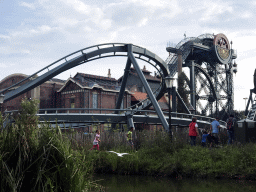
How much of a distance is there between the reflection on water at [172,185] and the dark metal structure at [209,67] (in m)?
32.0

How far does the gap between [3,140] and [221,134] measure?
42.9 feet

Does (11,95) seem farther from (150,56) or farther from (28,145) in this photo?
(28,145)

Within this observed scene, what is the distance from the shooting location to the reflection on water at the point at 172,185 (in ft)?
28.8

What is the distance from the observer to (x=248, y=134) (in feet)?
46.8

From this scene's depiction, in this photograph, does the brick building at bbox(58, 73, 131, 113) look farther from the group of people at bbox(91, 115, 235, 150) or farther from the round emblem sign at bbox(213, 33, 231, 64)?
the group of people at bbox(91, 115, 235, 150)

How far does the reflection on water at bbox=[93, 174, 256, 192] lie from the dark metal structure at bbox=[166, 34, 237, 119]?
32.0 metres

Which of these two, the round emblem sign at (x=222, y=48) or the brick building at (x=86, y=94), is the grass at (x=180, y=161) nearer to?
the brick building at (x=86, y=94)

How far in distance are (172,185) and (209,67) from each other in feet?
142

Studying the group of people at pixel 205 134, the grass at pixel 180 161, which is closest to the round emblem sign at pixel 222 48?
the group of people at pixel 205 134

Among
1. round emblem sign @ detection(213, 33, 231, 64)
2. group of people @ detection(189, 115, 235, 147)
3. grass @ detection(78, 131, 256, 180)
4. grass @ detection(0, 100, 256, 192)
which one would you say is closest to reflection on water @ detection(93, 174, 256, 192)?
grass @ detection(78, 131, 256, 180)

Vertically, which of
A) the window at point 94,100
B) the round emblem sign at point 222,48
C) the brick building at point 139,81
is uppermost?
the round emblem sign at point 222,48

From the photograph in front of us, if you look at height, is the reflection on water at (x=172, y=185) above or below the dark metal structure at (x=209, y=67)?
below

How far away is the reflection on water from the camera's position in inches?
346

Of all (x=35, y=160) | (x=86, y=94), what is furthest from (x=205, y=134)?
(x=86, y=94)
